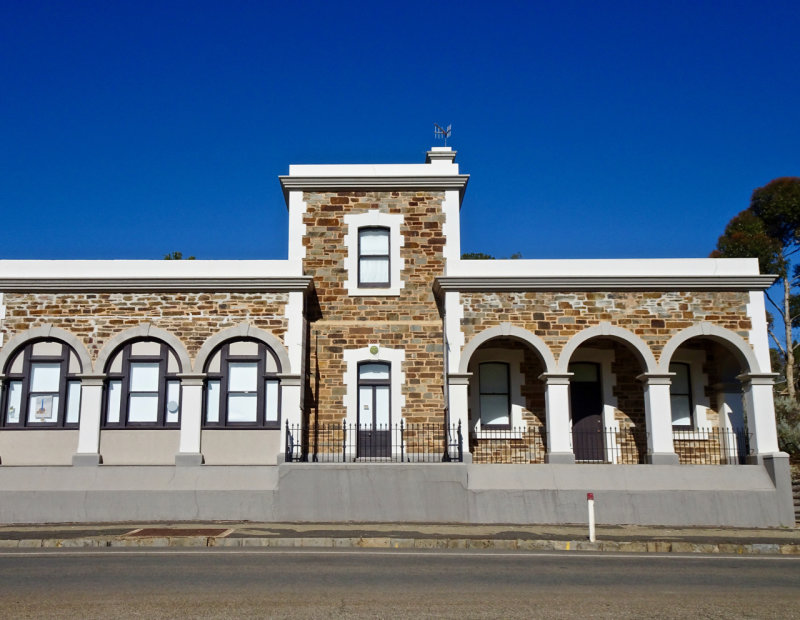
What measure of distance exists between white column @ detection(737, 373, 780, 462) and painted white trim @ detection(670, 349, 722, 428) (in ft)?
5.88

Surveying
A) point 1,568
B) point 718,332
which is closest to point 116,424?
point 1,568

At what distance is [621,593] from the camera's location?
8.95 meters

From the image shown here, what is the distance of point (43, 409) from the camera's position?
18.2m

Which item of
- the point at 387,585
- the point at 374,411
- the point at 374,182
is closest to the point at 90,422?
the point at 374,411

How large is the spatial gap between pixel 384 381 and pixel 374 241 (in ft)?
11.3

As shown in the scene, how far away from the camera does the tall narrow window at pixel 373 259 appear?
19875 millimetres

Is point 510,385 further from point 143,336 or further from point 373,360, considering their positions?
point 143,336

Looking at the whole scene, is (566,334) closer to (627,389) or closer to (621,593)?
(627,389)

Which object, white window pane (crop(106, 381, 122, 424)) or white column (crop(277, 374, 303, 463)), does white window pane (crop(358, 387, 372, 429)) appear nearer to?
white column (crop(277, 374, 303, 463))

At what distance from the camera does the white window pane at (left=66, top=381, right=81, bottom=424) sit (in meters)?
18.2

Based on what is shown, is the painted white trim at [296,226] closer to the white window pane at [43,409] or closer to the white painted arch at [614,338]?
the white window pane at [43,409]

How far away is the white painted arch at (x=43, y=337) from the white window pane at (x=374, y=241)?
679cm

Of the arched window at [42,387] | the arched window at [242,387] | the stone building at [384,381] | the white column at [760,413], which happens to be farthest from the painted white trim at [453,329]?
the arched window at [42,387]

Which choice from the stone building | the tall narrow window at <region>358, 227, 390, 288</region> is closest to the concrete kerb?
the stone building
